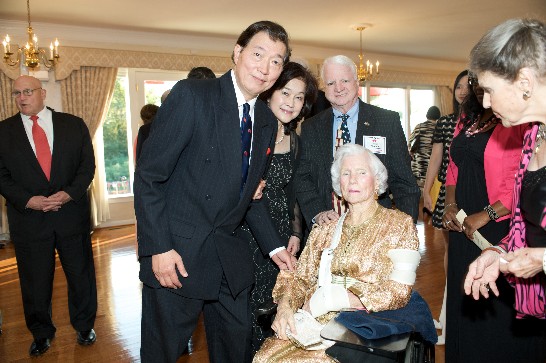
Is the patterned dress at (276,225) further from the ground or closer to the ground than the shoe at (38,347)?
further from the ground

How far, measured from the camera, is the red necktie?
3293mm

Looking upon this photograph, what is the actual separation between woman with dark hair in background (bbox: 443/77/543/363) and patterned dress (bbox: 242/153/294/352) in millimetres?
873

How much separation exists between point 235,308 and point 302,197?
2.88 feet

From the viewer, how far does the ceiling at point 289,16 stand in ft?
21.1

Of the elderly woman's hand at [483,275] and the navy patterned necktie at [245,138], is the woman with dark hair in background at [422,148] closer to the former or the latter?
the navy patterned necktie at [245,138]

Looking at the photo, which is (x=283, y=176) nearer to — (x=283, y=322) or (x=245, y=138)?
(x=245, y=138)

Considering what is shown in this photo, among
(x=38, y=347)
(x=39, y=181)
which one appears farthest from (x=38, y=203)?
(x=38, y=347)

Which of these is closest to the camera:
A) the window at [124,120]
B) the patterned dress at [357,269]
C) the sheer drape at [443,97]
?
the patterned dress at [357,269]

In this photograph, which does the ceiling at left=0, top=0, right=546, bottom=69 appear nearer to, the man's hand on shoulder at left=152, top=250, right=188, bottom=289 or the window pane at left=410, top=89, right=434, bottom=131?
the window pane at left=410, top=89, right=434, bottom=131

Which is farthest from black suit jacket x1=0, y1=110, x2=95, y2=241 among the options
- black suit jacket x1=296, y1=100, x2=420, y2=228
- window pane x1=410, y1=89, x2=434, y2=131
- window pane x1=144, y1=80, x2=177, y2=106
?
window pane x1=410, y1=89, x2=434, y2=131

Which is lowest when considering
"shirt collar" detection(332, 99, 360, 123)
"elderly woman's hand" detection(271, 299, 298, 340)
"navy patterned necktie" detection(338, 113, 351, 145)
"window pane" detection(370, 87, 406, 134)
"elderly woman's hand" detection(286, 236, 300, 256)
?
"elderly woman's hand" detection(271, 299, 298, 340)

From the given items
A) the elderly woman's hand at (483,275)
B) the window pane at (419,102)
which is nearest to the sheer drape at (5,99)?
the elderly woman's hand at (483,275)

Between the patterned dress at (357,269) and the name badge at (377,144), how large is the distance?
22.4 inches

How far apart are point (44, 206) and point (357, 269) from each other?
2253 mm
